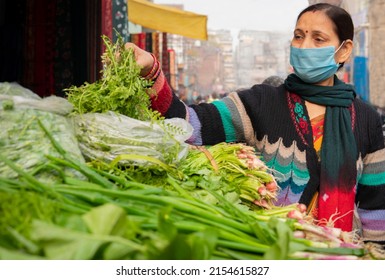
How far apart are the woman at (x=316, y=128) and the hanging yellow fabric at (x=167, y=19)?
7.09 m

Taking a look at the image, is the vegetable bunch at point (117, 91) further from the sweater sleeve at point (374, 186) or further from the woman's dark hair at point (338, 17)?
the sweater sleeve at point (374, 186)

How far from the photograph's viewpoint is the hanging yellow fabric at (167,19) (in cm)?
917

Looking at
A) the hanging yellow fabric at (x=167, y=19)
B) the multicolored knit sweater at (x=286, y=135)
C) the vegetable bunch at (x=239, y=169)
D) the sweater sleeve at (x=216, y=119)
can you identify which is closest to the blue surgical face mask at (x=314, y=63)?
the multicolored knit sweater at (x=286, y=135)

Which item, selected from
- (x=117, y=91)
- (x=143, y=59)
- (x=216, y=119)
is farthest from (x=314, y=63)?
(x=117, y=91)

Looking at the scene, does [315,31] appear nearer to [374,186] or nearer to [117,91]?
[374,186]

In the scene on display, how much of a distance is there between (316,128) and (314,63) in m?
0.30

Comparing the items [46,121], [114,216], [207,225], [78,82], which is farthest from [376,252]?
[78,82]

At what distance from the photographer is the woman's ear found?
2.46 metres

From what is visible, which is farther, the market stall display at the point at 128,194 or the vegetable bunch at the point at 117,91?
the vegetable bunch at the point at 117,91

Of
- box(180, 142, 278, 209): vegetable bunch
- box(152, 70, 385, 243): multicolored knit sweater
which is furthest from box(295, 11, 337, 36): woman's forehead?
box(180, 142, 278, 209): vegetable bunch

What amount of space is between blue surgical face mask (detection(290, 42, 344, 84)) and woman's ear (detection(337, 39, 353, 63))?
47 mm

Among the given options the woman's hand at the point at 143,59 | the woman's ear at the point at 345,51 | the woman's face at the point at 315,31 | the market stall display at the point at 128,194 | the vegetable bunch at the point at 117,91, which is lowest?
the market stall display at the point at 128,194

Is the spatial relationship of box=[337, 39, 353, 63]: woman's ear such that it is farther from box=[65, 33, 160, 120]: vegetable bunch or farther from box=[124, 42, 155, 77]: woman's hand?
box=[65, 33, 160, 120]: vegetable bunch

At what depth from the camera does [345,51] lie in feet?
8.15
